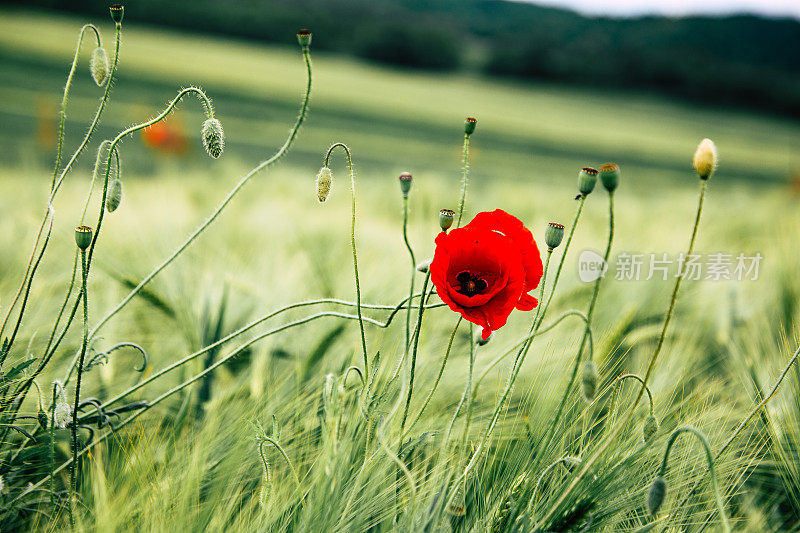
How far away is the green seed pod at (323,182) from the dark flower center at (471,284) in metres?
0.13

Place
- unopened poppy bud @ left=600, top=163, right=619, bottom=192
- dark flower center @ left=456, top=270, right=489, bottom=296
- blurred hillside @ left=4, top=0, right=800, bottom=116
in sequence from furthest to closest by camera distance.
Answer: blurred hillside @ left=4, top=0, right=800, bottom=116 < dark flower center @ left=456, top=270, right=489, bottom=296 < unopened poppy bud @ left=600, top=163, right=619, bottom=192

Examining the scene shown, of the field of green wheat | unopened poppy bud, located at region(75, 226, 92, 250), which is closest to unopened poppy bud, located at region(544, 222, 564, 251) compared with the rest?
the field of green wheat

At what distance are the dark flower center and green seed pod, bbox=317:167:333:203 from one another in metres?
0.13

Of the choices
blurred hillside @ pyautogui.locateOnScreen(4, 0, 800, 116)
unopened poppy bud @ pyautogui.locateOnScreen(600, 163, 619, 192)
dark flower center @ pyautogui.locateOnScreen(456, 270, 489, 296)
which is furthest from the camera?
blurred hillside @ pyautogui.locateOnScreen(4, 0, 800, 116)

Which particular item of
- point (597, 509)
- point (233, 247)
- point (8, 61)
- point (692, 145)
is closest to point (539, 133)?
point (692, 145)

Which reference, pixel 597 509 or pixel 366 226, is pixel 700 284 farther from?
pixel 597 509

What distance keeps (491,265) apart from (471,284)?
1.3 inches

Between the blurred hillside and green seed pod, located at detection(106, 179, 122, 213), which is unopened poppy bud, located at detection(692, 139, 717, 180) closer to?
green seed pod, located at detection(106, 179, 122, 213)

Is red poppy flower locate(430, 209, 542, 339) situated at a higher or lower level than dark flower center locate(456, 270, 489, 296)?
higher

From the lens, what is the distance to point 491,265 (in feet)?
1.39

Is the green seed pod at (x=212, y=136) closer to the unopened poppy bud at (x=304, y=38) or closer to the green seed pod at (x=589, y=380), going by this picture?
the unopened poppy bud at (x=304, y=38)

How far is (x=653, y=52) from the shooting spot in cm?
1505

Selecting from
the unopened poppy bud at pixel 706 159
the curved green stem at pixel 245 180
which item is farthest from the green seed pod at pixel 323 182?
the unopened poppy bud at pixel 706 159

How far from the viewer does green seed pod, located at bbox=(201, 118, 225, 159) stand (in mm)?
396
